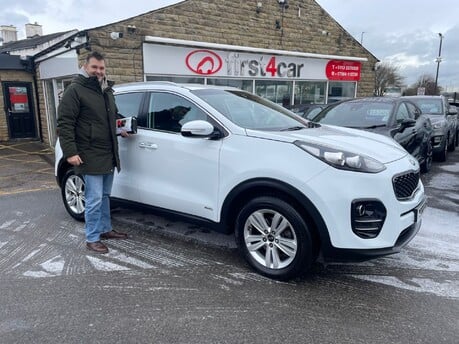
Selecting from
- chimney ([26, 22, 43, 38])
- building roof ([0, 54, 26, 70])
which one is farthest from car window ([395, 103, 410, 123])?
chimney ([26, 22, 43, 38])

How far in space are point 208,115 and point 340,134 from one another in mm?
1275

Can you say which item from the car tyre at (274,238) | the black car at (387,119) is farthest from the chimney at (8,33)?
the car tyre at (274,238)

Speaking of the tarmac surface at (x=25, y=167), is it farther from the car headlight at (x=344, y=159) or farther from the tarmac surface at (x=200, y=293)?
the car headlight at (x=344, y=159)

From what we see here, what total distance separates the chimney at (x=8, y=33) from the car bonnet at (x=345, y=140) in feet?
64.4

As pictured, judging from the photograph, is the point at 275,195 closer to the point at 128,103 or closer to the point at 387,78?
the point at 128,103

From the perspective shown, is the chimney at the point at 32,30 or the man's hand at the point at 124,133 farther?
the chimney at the point at 32,30

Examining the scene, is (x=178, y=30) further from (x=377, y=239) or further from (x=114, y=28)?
(x=377, y=239)

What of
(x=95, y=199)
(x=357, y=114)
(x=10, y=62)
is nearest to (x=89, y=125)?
(x=95, y=199)

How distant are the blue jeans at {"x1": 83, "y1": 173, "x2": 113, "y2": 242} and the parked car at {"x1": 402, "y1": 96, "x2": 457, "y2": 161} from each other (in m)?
6.79

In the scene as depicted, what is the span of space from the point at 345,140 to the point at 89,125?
2.42 meters

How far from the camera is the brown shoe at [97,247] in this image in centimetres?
401

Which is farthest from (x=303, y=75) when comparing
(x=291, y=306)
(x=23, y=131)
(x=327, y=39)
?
(x=291, y=306)

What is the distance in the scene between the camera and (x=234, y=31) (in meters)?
11.6

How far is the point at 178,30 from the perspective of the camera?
33.1 feet
